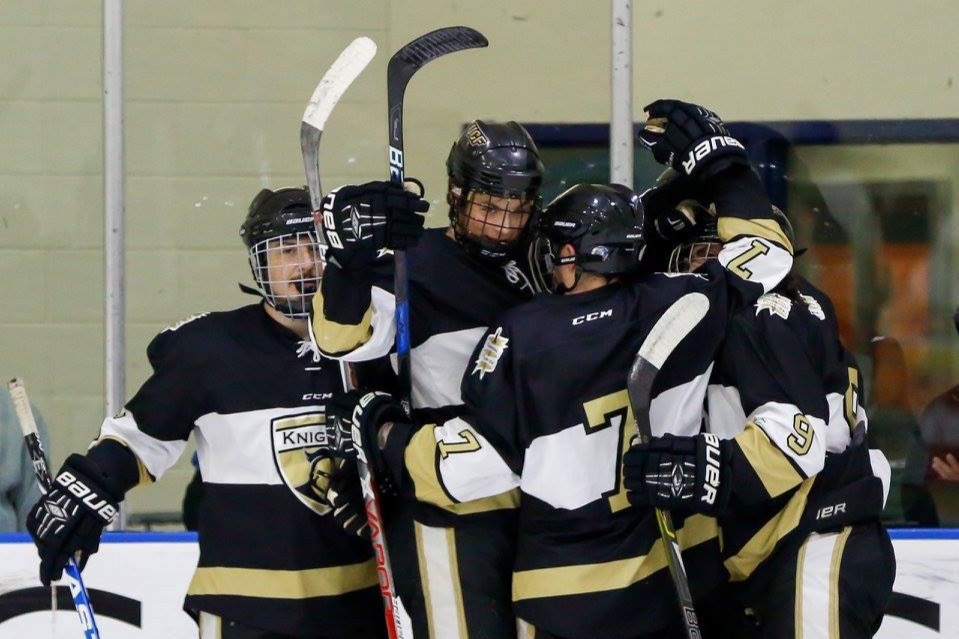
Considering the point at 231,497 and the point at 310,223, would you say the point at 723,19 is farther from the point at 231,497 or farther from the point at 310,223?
the point at 231,497

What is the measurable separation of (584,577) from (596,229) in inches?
21.9

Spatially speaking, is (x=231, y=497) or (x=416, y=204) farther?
(x=231, y=497)

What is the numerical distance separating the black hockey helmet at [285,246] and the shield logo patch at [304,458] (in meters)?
0.19

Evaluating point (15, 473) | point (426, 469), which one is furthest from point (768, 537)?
point (15, 473)

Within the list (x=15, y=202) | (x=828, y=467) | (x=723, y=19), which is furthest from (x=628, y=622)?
(x=15, y=202)

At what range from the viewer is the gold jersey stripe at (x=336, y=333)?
2.49 metres

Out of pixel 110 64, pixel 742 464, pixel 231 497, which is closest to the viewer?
pixel 742 464

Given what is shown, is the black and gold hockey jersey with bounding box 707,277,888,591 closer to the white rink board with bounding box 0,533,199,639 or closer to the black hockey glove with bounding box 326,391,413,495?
the black hockey glove with bounding box 326,391,413,495

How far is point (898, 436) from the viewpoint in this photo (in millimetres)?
3746

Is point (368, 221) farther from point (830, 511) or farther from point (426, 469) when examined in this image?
point (830, 511)

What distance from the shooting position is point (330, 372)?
2.70 metres

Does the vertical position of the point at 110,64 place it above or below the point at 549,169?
above

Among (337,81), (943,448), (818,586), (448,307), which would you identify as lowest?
(943,448)

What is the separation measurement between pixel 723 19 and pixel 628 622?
1.86 meters
